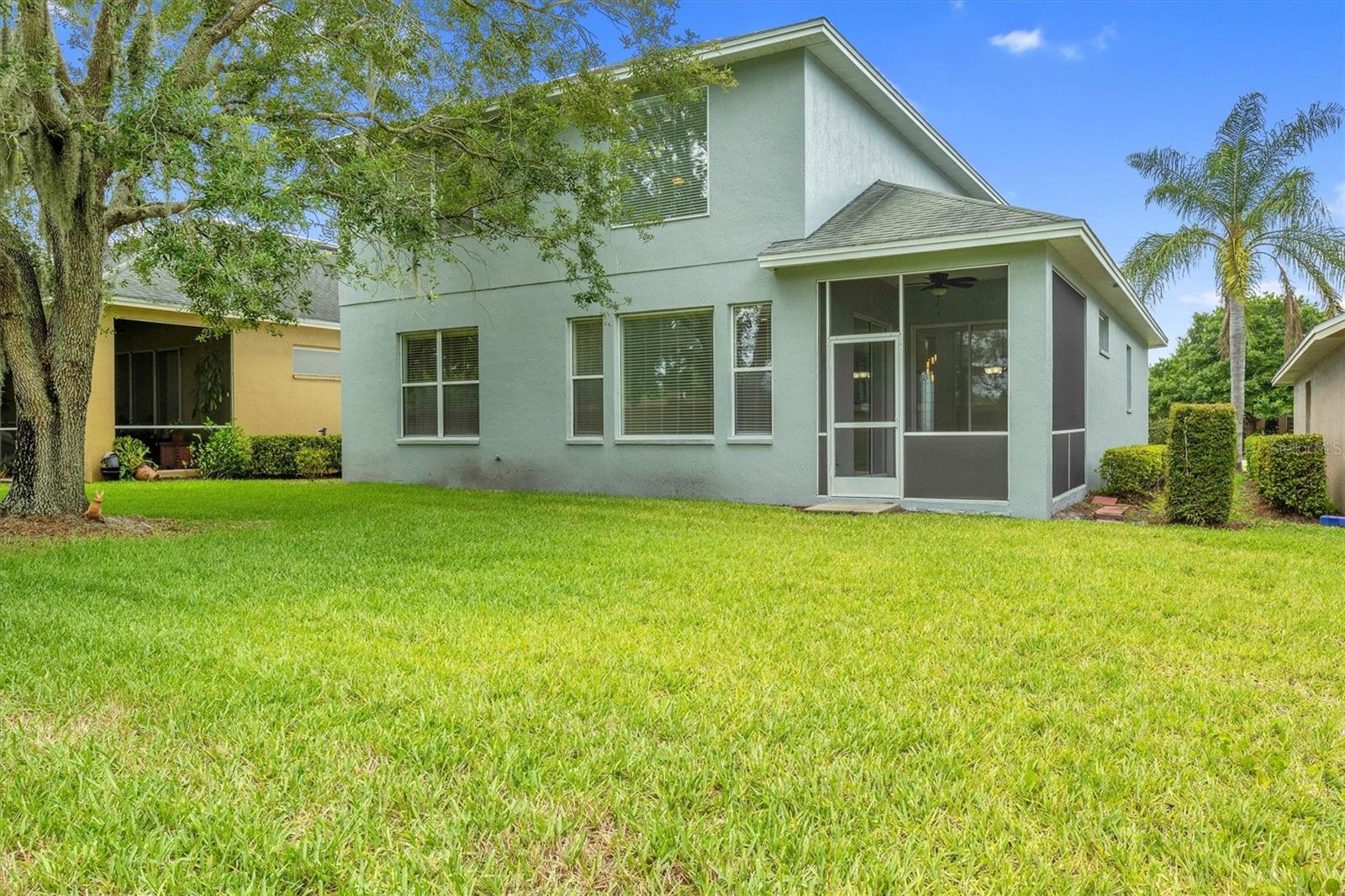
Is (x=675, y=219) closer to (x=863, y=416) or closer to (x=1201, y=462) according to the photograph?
(x=863, y=416)

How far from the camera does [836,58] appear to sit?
437 inches

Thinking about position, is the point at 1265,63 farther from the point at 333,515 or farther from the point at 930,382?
the point at 333,515

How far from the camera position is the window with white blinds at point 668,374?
11.7m

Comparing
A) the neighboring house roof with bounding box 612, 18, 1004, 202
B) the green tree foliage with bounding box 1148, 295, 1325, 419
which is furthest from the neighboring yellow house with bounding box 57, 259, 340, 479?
the green tree foliage with bounding box 1148, 295, 1325, 419

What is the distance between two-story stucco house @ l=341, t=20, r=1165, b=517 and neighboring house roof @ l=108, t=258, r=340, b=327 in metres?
4.03

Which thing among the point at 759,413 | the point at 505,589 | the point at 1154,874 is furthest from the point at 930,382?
the point at 1154,874

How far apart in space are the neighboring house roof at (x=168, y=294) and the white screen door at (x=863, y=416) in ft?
26.9

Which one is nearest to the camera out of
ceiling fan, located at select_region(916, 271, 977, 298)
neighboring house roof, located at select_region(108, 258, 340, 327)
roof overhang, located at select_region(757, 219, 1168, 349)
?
roof overhang, located at select_region(757, 219, 1168, 349)

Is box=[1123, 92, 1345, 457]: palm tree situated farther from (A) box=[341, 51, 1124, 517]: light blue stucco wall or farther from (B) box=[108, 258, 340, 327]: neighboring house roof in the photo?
(B) box=[108, 258, 340, 327]: neighboring house roof

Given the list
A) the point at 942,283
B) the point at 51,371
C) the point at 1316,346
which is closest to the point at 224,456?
the point at 51,371

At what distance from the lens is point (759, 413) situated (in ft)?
37.6

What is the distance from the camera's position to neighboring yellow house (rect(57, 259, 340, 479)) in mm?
16188

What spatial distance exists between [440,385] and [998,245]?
354 inches

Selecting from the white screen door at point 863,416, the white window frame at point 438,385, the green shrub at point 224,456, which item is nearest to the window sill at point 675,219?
the white screen door at point 863,416
